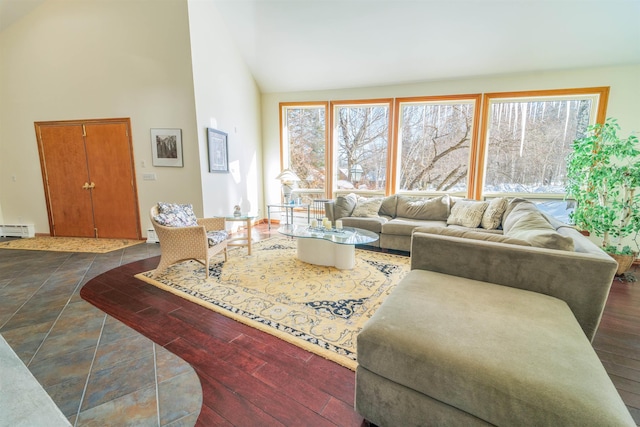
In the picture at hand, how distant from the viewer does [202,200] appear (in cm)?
417

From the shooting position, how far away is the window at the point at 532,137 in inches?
167

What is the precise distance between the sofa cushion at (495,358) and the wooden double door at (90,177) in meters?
4.72

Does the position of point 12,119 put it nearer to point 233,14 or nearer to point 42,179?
point 42,179

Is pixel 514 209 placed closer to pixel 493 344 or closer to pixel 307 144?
pixel 493 344

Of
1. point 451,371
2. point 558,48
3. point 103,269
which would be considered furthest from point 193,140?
point 558,48

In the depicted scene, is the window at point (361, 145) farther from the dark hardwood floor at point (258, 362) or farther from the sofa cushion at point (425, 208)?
the dark hardwood floor at point (258, 362)

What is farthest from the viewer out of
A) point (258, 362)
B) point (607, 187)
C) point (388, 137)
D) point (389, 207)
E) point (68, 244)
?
point (388, 137)

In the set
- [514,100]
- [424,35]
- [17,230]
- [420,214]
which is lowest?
[17,230]

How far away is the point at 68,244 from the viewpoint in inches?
169

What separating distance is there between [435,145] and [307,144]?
8.47ft

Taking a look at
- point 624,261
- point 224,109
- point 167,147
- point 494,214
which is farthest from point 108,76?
point 624,261

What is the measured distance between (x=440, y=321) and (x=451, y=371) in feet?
0.83

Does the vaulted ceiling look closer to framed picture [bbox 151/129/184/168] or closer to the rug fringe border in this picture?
framed picture [bbox 151/129/184/168]

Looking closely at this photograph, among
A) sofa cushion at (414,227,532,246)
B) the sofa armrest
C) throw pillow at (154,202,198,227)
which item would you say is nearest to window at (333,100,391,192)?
throw pillow at (154,202,198,227)
